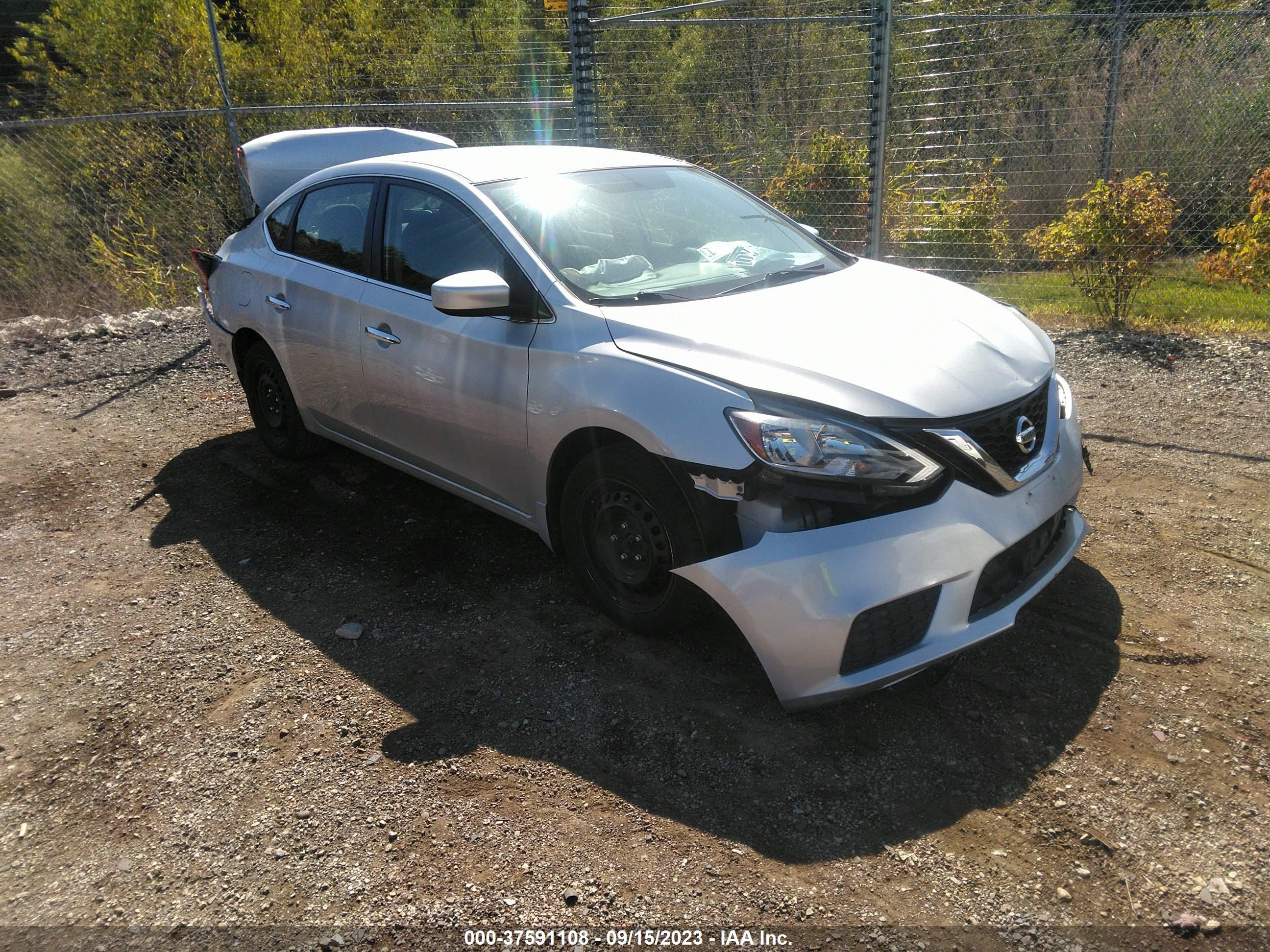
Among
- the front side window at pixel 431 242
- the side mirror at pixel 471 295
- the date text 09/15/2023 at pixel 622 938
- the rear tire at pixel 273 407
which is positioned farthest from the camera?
the rear tire at pixel 273 407

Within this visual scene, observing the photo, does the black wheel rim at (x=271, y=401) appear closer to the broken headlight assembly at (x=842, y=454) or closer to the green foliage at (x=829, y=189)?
the broken headlight assembly at (x=842, y=454)

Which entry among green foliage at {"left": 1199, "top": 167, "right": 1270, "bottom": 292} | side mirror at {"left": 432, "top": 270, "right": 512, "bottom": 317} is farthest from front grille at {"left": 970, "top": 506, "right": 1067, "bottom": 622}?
green foliage at {"left": 1199, "top": 167, "right": 1270, "bottom": 292}

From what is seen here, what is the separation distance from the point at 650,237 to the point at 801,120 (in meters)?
5.78

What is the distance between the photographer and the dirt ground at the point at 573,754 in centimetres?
236

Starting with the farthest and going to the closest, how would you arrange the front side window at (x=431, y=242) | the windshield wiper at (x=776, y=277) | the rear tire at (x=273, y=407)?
1. the rear tire at (x=273, y=407)
2. the front side window at (x=431, y=242)
3. the windshield wiper at (x=776, y=277)

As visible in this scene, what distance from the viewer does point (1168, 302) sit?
788cm

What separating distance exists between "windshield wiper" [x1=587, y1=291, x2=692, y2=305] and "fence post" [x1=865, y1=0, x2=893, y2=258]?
4.59 meters

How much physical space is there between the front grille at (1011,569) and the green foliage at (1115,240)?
4.95 m

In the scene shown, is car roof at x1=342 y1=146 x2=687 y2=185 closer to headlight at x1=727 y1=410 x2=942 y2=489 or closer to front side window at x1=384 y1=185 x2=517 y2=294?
front side window at x1=384 y1=185 x2=517 y2=294

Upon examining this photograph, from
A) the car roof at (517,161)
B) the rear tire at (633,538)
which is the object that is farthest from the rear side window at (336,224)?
the rear tire at (633,538)

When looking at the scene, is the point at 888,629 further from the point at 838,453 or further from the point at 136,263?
the point at 136,263

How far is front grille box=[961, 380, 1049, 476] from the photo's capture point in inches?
114

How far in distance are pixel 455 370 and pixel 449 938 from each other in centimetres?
221

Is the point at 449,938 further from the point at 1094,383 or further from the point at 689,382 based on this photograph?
the point at 1094,383
